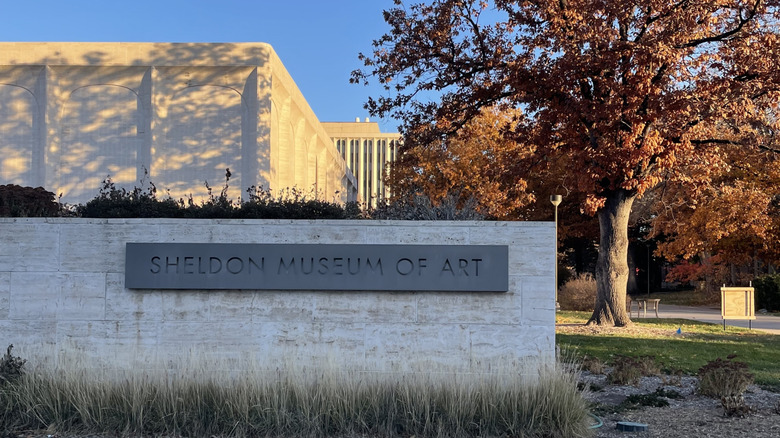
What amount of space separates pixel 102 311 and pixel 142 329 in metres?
0.54

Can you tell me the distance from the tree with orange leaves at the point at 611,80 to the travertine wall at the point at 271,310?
7100 mm

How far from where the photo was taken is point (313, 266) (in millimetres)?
8570

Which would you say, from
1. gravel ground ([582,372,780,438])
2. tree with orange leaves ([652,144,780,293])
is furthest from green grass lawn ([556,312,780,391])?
tree with orange leaves ([652,144,780,293])

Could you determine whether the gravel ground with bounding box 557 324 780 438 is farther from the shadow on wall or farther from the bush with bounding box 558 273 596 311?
the bush with bounding box 558 273 596 311

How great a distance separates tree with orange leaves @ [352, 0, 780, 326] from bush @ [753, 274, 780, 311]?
14001mm

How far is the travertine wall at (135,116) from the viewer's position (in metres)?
25.1

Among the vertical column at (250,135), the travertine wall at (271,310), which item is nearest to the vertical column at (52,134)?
the vertical column at (250,135)

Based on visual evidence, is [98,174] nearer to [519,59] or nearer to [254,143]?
[254,143]

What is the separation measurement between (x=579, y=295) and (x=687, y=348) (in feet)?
52.3

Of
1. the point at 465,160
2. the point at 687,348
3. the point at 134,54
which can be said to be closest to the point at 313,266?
the point at 687,348

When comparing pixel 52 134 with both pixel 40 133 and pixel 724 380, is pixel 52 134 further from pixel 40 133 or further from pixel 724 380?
pixel 724 380

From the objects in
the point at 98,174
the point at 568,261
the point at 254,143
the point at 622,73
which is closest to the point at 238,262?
the point at 622,73

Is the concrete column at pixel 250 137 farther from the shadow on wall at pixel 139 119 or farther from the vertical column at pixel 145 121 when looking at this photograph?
the vertical column at pixel 145 121

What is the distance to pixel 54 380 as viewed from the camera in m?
6.82
